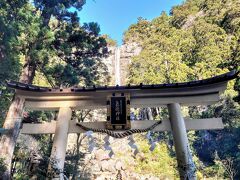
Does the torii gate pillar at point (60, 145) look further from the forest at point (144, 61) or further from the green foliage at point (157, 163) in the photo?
the green foliage at point (157, 163)

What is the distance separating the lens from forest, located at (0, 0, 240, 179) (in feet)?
26.8

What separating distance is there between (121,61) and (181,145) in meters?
26.8

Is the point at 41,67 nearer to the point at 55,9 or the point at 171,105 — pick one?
the point at 55,9

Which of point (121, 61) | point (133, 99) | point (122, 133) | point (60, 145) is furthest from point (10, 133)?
point (121, 61)

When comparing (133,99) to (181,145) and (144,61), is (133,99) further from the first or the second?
(144,61)

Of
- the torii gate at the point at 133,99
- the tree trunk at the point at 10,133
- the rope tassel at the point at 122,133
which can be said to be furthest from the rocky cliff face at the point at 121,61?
the rope tassel at the point at 122,133

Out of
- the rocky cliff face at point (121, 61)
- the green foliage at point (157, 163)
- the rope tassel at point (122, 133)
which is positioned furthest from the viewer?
the rocky cliff face at point (121, 61)

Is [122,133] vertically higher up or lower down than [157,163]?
lower down

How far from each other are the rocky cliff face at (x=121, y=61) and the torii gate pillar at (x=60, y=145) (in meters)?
22.8

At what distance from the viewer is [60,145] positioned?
449 centimetres

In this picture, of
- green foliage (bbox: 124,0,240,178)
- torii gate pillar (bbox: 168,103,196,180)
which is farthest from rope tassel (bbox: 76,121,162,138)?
green foliage (bbox: 124,0,240,178)

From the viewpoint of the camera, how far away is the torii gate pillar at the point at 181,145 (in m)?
4.07

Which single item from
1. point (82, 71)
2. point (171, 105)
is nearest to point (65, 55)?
point (82, 71)

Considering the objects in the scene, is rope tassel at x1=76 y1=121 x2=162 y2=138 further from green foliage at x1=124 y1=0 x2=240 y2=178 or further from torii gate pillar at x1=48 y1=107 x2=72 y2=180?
green foliage at x1=124 y1=0 x2=240 y2=178
